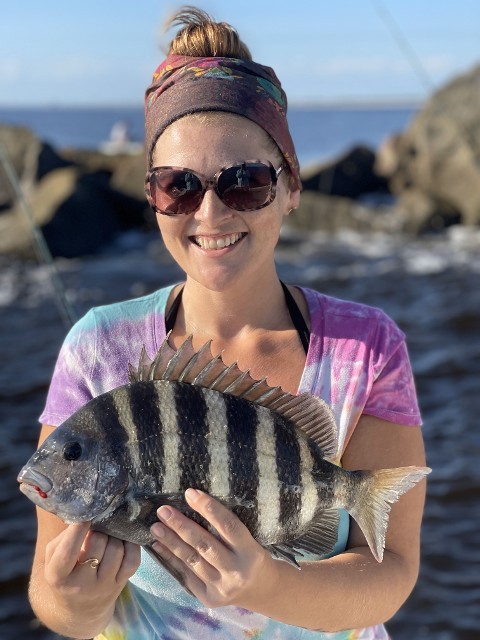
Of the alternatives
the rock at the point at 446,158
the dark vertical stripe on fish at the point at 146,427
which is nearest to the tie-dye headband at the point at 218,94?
the dark vertical stripe on fish at the point at 146,427

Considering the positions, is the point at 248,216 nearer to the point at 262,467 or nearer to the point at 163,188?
the point at 163,188

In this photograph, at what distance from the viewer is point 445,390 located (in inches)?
373

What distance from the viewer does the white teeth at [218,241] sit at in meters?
2.13

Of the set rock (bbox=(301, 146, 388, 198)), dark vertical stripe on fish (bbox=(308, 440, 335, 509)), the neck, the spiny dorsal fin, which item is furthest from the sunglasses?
rock (bbox=(301, 146, 388, 198))

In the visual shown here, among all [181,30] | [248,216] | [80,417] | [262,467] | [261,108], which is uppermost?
[181,30]

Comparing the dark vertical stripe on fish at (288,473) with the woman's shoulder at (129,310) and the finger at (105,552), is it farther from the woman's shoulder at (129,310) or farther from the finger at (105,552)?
the woman's shoulder at (129,310)

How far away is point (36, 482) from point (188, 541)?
1.09 ft

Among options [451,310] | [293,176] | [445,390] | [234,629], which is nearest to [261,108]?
[293,176]

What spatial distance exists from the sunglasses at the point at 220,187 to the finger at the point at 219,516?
2.35 feet

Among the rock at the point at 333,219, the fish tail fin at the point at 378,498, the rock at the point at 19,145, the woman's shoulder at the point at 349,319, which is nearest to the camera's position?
the fish tail fin at the point at 378,498

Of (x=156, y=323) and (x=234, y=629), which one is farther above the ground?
(x=156, y=323)

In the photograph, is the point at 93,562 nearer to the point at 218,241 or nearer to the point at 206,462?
the point at 206,462

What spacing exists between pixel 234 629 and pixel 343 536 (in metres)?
0.36

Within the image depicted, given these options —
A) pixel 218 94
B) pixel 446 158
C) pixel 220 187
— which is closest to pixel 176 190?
pixel 220 187
